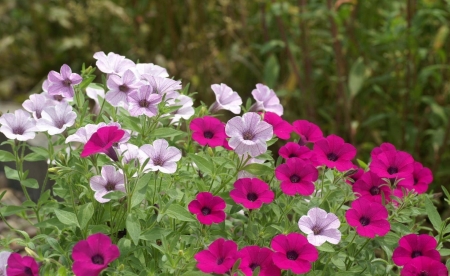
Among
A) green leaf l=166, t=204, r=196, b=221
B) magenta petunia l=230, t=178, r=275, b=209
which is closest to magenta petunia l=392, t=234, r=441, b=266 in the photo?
magenta petunia l=230, t=178, r=275, b=209

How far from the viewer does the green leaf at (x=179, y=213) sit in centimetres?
109

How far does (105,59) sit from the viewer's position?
1271 millimetres

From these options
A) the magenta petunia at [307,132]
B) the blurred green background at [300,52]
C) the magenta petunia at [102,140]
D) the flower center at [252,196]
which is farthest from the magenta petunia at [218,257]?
the blurred green background at [300,52]

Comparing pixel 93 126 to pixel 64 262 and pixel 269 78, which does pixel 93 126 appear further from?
pixel 269 78

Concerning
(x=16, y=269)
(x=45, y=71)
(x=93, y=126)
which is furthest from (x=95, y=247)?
(x=45, y=71)

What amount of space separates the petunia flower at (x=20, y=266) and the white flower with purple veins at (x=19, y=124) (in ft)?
0.82

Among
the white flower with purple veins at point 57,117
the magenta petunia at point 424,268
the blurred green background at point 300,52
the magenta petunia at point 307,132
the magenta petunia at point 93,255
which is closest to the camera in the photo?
the magenta petunia at point 93,255

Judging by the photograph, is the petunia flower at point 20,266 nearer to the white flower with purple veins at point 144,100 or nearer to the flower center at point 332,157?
the white flower with purple veins at point 144,100

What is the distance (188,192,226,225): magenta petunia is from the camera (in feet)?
3.53

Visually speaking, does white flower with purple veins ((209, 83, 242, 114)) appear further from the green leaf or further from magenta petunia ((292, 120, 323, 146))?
the green leaf

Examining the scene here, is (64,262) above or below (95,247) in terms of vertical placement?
below

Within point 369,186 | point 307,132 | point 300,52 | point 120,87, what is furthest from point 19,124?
point 300,52

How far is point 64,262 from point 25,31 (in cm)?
288

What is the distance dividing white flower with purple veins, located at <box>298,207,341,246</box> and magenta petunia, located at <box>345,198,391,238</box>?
2 centimetres
